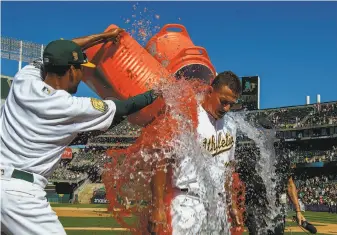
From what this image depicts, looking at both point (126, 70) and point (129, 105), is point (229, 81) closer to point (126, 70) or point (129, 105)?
point (126, 70)

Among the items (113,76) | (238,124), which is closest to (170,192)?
(113,76)

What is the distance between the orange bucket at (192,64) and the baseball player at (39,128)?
158 centimetres

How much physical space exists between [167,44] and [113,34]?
756 millimetres

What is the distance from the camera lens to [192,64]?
4.55 m

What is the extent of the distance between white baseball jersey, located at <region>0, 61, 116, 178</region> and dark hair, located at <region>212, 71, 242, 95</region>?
1386 mm

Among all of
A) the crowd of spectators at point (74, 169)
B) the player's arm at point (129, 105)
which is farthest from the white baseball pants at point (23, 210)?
the crowd of spectators at point (74, 169)

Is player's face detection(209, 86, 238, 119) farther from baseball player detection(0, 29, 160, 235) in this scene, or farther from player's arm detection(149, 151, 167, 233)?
baseball player detection(0, 29, 160, 235)

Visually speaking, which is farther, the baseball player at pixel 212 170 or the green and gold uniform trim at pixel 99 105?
the baseball player at pixel 212 170

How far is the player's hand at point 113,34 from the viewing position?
13.7ft

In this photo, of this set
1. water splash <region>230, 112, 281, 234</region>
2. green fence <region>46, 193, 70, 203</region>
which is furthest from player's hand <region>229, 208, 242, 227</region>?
green fence <region>46, 193, 70, 203</region>

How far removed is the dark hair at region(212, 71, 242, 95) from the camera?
13.2 feet

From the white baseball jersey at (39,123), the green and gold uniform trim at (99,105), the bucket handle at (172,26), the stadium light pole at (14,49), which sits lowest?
the white baseball jersey at (39,123)

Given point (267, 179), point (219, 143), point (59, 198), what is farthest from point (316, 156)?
point (219, 143)

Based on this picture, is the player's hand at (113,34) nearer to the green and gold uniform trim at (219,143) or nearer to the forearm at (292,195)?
the green and gold uniform trim at (219,143)
